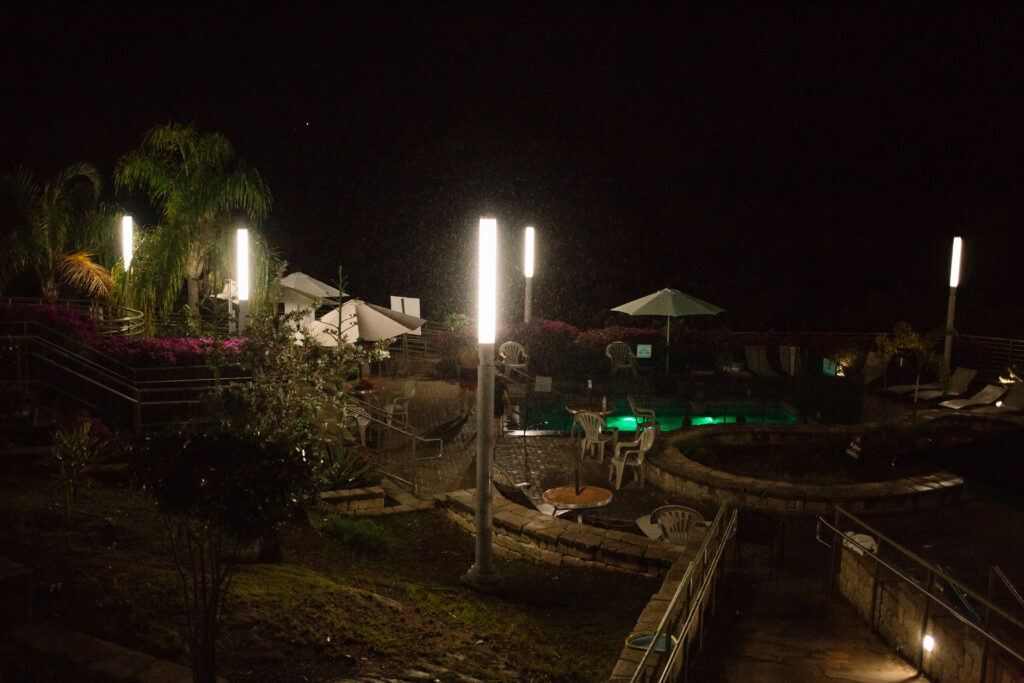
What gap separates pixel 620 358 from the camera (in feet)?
56.0

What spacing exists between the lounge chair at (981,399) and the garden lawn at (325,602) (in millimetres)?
9792

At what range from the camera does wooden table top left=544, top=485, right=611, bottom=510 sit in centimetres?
725

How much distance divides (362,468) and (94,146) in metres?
18.0

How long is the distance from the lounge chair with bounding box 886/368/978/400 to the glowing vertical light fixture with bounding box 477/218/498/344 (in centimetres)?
1134

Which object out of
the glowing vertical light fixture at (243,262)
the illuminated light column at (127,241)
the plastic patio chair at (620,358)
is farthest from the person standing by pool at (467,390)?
the illuminated light column at (127,241)

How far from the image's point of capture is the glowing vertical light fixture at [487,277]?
19.5ft

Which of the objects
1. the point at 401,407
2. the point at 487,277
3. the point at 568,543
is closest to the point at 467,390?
the point at 401,407

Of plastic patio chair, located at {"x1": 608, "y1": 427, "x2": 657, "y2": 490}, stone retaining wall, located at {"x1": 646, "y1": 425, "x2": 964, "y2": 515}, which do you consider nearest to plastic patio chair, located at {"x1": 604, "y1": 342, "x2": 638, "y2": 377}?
plastic patio chair, located at {"x1": 608, "y1": 427, "x2": 657, "y2": 490}

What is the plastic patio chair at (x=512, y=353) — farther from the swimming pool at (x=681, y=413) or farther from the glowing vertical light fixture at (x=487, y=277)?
the glowing vertical light fixture at (x=487, y=277)

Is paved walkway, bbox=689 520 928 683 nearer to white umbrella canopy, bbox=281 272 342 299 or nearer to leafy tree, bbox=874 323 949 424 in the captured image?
leafy tree, bbox=874 323 949 424

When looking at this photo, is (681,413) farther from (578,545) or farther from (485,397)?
(485,397)

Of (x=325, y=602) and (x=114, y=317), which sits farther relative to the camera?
(x=114, y=317)

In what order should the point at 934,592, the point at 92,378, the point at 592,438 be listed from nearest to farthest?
the point at 934,592 → the point at 92,378 → the point at 592,438

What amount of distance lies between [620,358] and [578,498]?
32.6 ft
